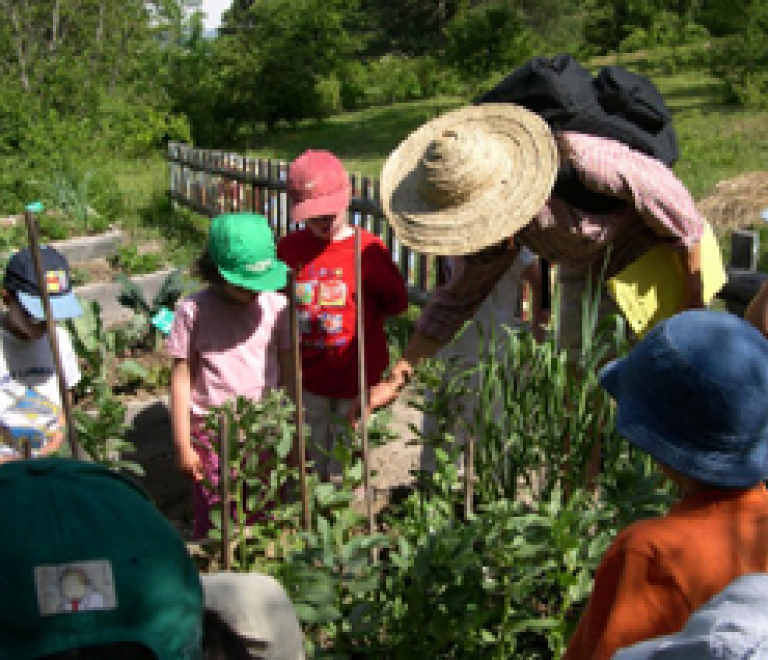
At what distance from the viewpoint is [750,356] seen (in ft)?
4.33

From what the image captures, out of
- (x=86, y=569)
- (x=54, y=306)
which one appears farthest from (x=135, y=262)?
(x=86, y=569)

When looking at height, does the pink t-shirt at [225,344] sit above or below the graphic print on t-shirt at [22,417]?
above

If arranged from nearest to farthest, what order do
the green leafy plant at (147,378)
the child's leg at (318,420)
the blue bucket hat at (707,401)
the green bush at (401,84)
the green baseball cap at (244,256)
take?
the blue bucket hat at (707,401), the green baseball cap at (244,256), the child's leg at (318,420), the green leafy plant at (147,378), the green bush at (401,84)

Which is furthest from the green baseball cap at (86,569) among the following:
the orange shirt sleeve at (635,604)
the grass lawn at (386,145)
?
the grass lawn at (386,145)

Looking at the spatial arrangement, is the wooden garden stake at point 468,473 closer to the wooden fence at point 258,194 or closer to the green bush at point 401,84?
the wooden fence at point 258,194

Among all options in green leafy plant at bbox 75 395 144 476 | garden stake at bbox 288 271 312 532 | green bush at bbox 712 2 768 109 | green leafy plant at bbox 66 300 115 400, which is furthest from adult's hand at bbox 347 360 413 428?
green bush at bbox 712 2 768 109

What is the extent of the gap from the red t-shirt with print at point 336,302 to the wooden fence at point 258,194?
74.2 inches

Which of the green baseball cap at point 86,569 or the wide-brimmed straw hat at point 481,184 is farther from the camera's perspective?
the wide-brimmed straw hat at point 481,184

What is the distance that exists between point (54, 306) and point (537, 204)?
1627 millimetres

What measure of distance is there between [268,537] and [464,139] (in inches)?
47.5

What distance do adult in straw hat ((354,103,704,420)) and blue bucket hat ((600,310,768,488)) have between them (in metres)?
0.99

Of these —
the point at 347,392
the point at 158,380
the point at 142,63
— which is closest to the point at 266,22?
the point at 142,63

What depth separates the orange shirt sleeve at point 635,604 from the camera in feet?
4.17

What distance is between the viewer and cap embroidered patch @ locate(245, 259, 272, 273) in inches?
102
